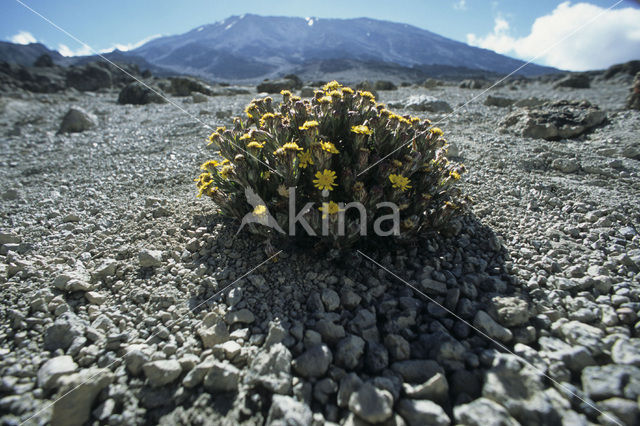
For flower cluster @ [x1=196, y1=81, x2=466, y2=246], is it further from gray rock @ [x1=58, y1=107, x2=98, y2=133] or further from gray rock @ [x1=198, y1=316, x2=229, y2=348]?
gray rock @ [x1=58, y1=107, x2=98, y2=133]

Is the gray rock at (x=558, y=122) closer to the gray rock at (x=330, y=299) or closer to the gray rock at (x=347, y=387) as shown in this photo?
the gray rock at (x=330, y=299)

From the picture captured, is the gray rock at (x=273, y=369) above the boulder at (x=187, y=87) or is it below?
below

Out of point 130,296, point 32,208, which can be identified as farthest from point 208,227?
point 32,208

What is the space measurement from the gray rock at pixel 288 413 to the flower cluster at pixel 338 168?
123cm

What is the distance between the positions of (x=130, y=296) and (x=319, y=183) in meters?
1.75

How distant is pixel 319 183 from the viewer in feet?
8.53

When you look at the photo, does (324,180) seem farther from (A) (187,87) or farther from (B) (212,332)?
(A) (187,87)

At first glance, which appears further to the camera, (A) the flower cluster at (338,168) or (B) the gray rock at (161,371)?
(A) the flower cluster at (338,168)

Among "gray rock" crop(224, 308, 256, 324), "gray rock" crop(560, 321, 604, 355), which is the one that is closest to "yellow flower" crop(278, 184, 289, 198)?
"gray rock" crop(224, 308, 256, 324)

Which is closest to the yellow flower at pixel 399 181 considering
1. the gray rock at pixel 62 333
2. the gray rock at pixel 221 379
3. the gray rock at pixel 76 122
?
the gray rock at pixel 221 379

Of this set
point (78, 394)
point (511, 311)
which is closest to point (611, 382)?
point (511, 311)

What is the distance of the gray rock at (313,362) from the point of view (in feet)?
6.09

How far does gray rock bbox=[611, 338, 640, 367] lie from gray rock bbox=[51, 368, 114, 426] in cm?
291

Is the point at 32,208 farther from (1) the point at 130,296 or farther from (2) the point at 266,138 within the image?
(2) the point at 266,138
